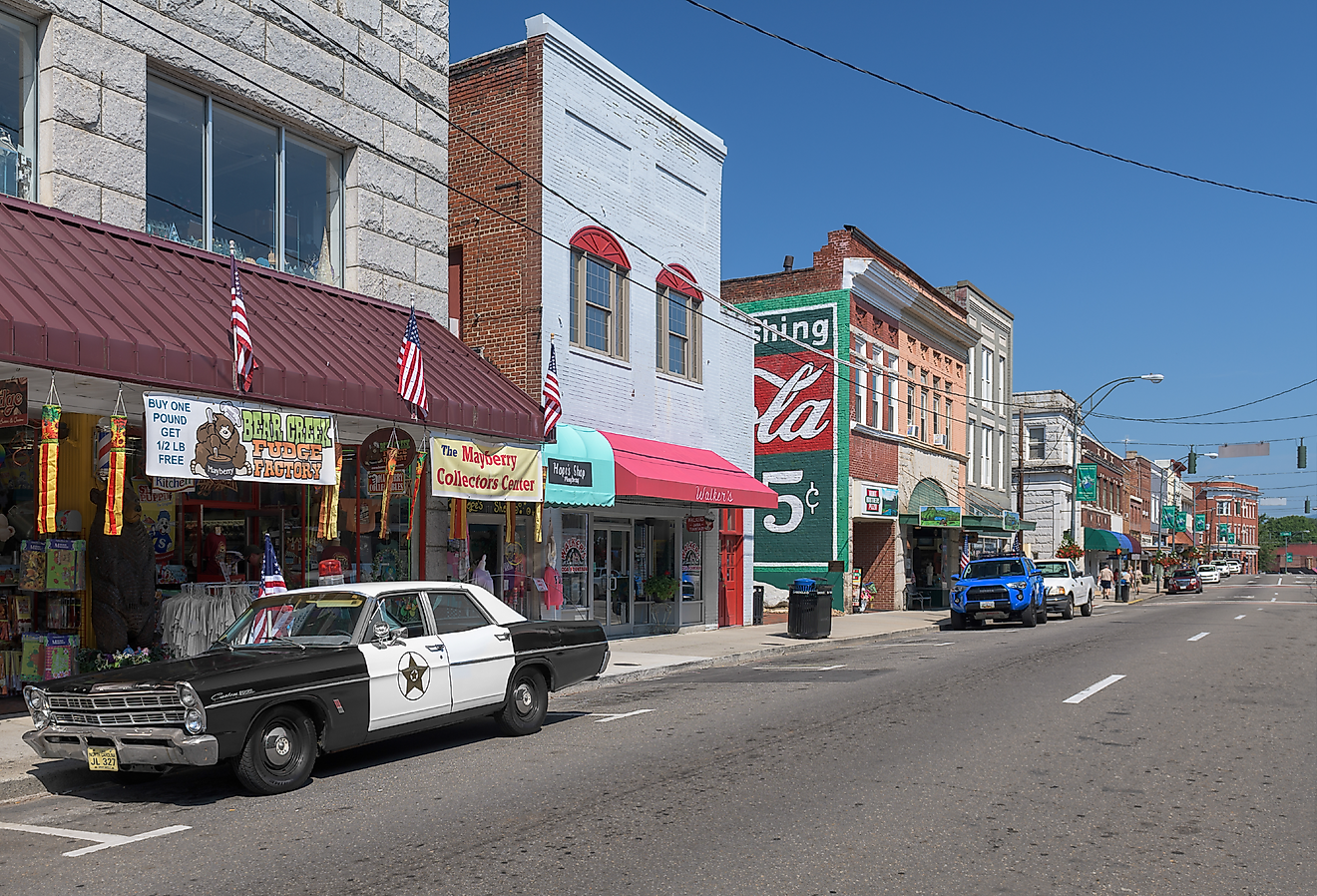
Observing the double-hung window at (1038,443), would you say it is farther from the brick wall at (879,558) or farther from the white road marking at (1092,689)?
the white road marking at (1092,689)

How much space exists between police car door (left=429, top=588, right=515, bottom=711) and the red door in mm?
14725

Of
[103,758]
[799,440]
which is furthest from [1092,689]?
[799,440]

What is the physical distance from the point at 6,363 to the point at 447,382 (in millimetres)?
5933

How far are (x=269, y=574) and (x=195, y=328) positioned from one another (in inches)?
127

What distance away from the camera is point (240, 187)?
1439 cm

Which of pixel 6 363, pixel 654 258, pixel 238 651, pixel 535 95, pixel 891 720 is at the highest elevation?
pixel 535 95

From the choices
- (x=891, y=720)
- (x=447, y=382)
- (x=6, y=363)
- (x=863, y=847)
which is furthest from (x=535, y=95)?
(x=863, y=847)

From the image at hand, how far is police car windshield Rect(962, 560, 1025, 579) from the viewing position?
92.1ft

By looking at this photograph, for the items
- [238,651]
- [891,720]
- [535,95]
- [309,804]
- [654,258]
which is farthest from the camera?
[654,258]

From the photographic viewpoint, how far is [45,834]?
6773mm

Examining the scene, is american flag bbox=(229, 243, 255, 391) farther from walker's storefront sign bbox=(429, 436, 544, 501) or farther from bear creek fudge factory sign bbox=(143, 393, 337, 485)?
walker's storefront sign bbox=(429, 436, 544, 501)

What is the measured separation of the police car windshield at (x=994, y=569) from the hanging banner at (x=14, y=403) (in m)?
23.0

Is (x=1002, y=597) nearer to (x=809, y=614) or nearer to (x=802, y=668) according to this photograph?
(x=809, y=614)

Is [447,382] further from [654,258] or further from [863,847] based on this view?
[863,847]
